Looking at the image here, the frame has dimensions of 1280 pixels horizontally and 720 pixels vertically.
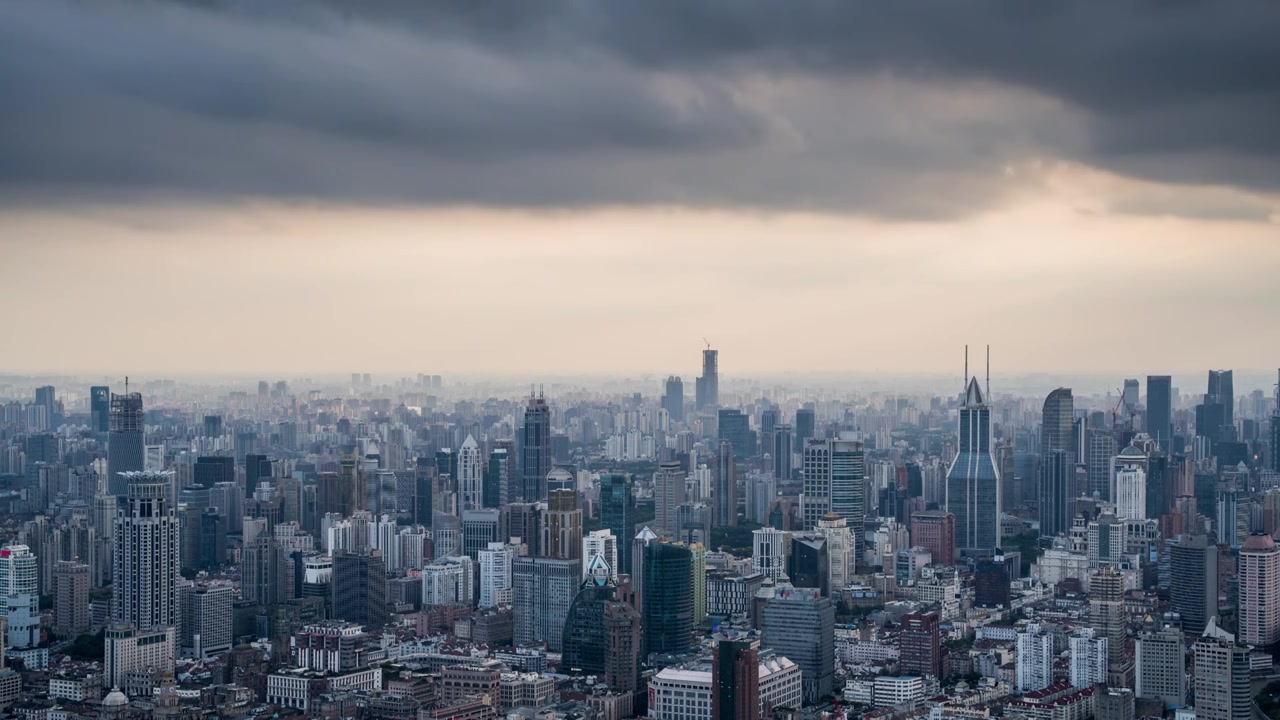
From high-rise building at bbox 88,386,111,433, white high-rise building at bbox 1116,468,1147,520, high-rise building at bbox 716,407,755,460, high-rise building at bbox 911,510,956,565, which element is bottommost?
high-rise building at bbox 911,510,956,565

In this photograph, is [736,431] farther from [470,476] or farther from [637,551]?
[637,551]

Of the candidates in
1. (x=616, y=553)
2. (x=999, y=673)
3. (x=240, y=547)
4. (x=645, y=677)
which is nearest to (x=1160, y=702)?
(x=999, y=673)

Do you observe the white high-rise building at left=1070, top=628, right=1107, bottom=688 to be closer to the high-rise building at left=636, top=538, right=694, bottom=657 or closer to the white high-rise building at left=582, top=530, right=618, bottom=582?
the high-rise building at left=636, top=538, right=694, bottom=657

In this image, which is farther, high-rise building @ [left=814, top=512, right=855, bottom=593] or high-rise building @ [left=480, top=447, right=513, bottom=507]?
high-rise building @ [left=480, top=447, right=513, bottom=507]

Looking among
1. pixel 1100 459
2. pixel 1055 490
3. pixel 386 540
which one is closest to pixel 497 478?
pixel 386 540

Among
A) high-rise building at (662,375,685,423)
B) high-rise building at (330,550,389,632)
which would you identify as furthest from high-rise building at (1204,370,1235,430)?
high-rise building at (330,550,389,632)

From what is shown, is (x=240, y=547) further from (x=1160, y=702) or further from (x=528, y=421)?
(x=1160, y=702)

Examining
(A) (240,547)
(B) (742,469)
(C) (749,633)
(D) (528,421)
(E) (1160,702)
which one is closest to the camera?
(E) (1160,702)

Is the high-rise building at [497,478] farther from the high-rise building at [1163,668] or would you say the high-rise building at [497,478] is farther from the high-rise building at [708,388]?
the high-rise building at [1163,668]
